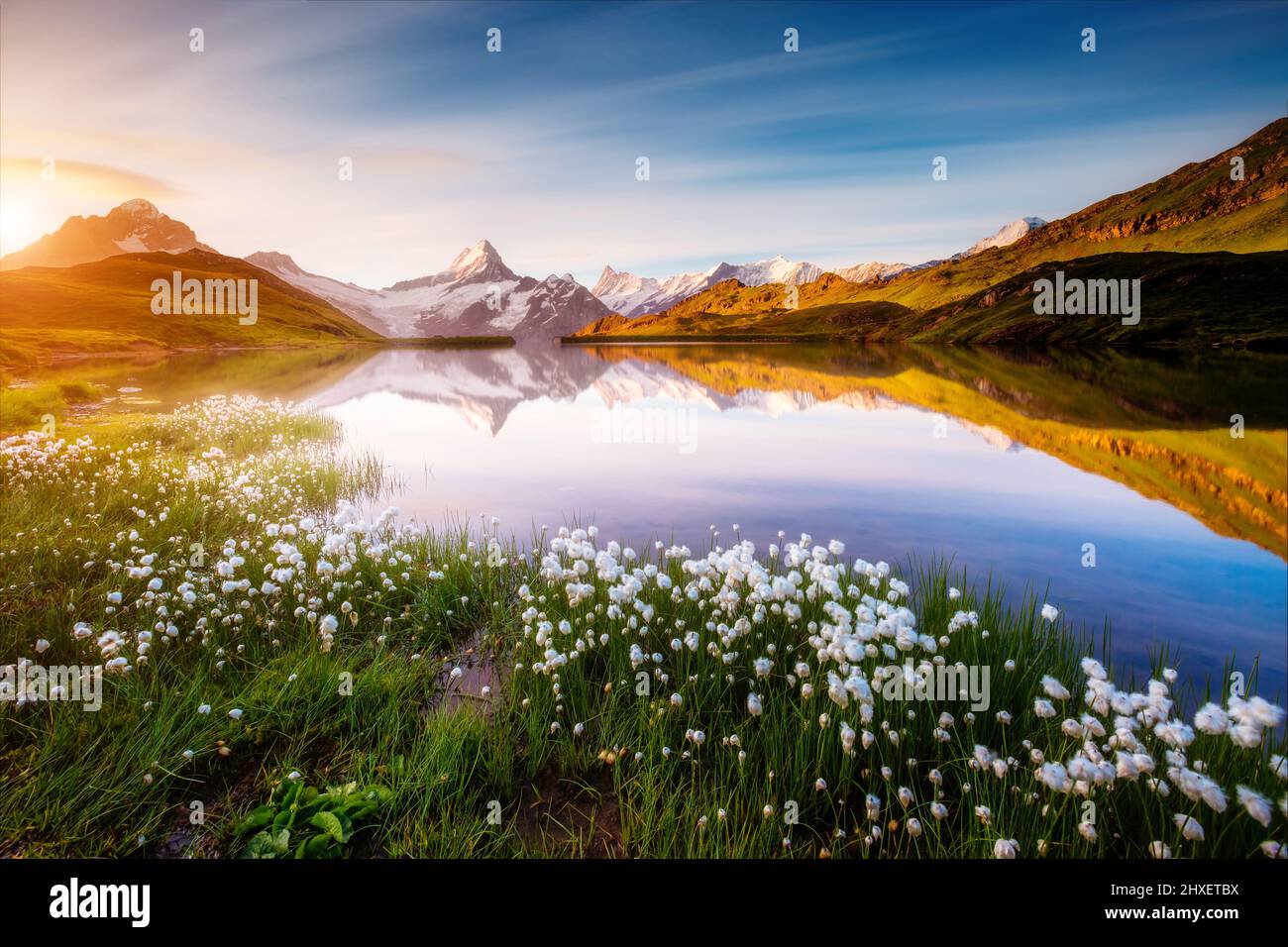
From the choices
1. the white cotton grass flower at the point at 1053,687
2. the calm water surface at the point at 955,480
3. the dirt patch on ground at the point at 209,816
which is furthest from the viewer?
the calm water surface at the point at 955,480

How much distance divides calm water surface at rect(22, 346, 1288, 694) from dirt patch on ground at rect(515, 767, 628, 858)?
7554 mm

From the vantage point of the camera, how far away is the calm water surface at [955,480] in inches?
453

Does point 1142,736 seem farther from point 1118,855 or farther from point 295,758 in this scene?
point 295,758

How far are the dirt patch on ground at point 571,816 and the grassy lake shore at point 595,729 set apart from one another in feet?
0.09

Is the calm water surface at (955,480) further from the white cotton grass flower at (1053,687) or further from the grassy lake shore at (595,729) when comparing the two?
the white cotton grass flower at (1053,687)

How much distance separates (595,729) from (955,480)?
17128mm

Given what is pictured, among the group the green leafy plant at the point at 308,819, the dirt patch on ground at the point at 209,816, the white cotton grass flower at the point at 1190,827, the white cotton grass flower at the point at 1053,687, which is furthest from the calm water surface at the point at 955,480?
the dirt patch on ground at the point at 209,816

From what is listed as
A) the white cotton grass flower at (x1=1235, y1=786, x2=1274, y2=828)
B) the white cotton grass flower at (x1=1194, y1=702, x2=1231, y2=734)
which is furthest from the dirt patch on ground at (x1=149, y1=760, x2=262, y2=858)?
the white cotton grass flower at (x1=1194, y1=702, x2=1231, y2=734)

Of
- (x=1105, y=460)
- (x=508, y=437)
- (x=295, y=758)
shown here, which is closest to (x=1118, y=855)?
(x=295, y=758)

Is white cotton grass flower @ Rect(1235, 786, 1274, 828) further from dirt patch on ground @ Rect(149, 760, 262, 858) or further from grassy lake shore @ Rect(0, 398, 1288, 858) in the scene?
dirt patch on ground @ Rect(149, 760, 262, 858)

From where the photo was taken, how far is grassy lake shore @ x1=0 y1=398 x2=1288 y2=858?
466 centimetres

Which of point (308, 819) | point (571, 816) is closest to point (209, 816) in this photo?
point (308, 819)

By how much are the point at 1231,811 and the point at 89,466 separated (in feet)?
72.5

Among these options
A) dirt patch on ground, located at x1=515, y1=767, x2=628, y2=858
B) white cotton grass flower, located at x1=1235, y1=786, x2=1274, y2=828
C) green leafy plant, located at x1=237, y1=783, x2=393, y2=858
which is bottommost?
dirt patch on ground, located at x1=515, y1=767, x2=628, y2=858
